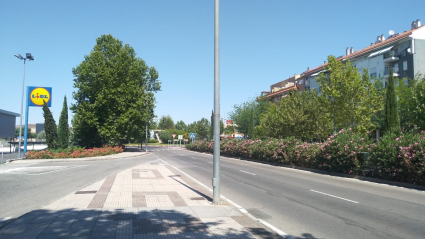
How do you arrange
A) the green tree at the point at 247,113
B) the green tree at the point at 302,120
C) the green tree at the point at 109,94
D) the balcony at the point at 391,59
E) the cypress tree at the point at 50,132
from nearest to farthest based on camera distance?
the green tree at the point at 302,120
the cypress tree at the point at 50,132
the green tree at the point at 109,94
the balcony at the point at 391,59
the green tree at the point at 247,113

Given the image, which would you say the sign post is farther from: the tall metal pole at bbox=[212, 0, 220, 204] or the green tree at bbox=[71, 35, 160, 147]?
the tall metal pole at bbox=[212, 0, 220, 204]

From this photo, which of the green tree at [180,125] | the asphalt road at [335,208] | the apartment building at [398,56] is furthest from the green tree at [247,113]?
the green tree at [180,125]

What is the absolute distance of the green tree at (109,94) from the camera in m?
43.1

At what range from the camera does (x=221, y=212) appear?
8.01m

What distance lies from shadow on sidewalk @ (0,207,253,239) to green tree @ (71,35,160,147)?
36.4m

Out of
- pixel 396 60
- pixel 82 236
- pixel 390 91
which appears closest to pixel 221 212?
pixel 82 236

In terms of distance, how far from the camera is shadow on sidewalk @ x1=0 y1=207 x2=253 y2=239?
19.2ft

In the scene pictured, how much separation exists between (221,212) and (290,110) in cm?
2771

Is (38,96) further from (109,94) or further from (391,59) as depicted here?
(391,59)

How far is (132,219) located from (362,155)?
44.9 feet

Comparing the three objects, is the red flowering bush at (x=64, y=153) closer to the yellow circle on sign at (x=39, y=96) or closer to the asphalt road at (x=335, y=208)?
the yellow circle on sign at (x=39, y=96)

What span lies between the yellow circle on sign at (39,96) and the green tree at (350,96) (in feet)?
96.1

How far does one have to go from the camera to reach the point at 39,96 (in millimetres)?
35156

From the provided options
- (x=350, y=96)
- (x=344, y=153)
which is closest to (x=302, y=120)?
(x=350, y=96)
